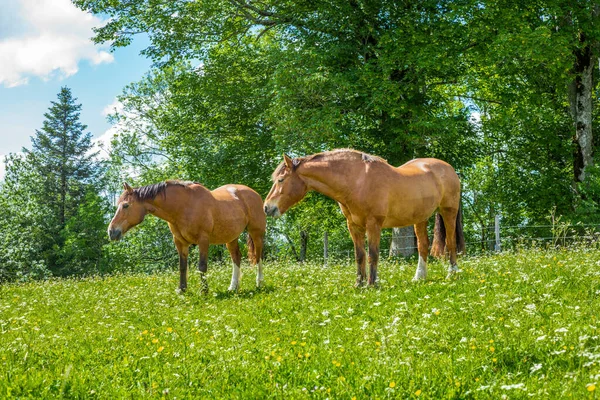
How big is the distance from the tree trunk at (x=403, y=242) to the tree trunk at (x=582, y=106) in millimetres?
8715

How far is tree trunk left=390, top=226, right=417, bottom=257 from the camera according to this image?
22.2m

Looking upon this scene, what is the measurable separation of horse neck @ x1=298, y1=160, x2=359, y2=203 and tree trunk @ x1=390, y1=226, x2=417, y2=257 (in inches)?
460

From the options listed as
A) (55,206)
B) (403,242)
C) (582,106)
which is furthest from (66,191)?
(582,106)

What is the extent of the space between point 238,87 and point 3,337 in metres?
21.4

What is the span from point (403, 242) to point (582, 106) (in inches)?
408

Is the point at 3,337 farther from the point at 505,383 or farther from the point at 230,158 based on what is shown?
the point at 230,158

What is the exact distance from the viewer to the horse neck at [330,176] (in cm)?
1070

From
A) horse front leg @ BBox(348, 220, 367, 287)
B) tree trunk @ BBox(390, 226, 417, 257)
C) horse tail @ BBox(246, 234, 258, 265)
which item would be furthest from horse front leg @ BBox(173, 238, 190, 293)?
tree trunk @ BBox(390, 226, 417, 257)

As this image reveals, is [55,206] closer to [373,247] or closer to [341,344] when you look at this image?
[373,247]

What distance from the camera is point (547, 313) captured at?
7105 millimetres

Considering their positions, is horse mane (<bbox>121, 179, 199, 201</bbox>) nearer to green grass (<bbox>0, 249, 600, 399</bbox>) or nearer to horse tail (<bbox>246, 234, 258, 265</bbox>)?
green grass (<bbox>0, 249, 600, 399</bbox>)

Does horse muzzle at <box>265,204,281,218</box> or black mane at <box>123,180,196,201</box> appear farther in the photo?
black mane at <box>123,180,196,201</box>

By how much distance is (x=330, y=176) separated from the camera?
10.7 metres

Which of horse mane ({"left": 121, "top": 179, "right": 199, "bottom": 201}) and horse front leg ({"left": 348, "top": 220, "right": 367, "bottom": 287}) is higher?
horse mane ({"left": 121, "top": 179, "right": 199, "bottom": 201})
